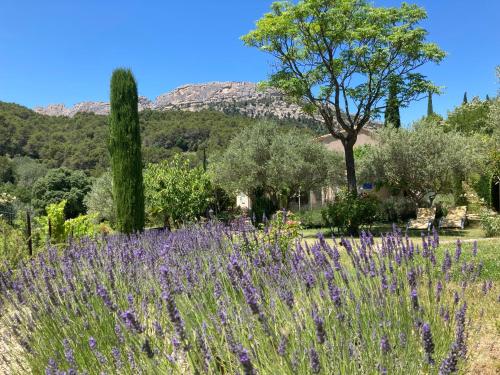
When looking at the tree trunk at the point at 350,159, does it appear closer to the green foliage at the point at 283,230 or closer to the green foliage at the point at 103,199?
the green foliage at the point at 283,230

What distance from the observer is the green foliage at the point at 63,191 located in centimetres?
3578

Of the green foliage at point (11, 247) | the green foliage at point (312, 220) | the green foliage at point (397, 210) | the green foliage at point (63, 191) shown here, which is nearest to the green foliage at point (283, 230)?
the green foliage at point (11, 247)

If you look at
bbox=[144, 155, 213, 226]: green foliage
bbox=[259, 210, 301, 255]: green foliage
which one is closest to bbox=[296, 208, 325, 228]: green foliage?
bbox=[144, 155, 213, 226]: green foliage

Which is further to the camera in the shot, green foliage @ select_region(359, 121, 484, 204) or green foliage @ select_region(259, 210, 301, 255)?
green foliage @ select_region(359, 121, 484, 204)

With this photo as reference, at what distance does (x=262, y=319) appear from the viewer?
1.81 metres

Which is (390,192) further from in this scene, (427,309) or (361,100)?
(427,309)

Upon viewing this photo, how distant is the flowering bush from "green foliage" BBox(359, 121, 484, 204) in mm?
15010

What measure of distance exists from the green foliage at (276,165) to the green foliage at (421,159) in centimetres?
284

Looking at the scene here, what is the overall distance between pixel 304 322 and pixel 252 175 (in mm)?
18696

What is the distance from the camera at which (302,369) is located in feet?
6.03

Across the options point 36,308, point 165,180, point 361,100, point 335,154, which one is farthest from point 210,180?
point 36,308

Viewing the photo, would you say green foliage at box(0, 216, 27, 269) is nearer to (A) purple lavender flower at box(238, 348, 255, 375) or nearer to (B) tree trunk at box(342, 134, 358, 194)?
(A) purple lavender flower at box(238, 348, 255, 375)

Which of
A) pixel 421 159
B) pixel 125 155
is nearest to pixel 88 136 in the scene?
pixel 125 155

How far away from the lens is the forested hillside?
53125 millimetres
